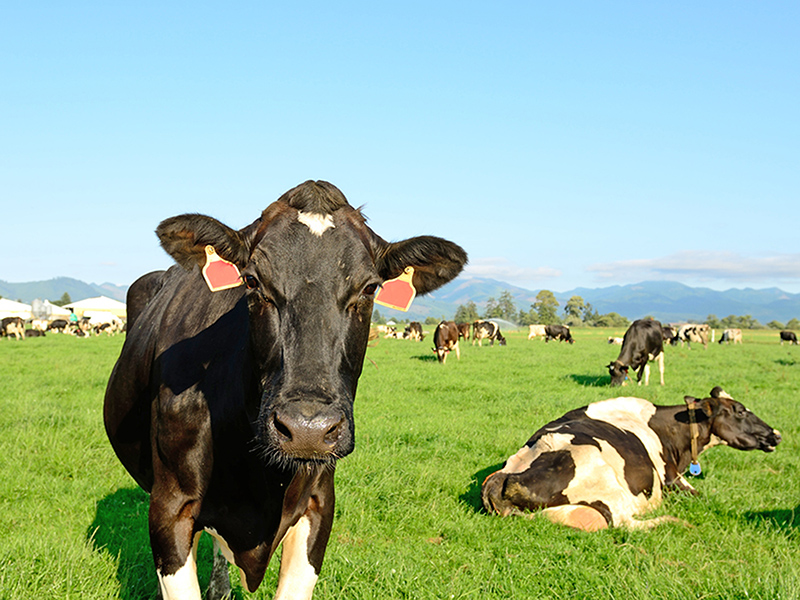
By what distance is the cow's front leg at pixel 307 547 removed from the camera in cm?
305

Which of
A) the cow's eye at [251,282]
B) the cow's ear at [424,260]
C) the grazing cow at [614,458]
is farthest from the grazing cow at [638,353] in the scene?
the cow's eye at [251,282]

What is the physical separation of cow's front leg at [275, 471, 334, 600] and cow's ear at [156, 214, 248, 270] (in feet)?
3.97

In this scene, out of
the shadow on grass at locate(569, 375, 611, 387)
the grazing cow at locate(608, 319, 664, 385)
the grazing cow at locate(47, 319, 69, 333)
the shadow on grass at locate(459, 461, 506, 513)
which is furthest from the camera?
the grazing cow at locate(47, 319, 69, 333)

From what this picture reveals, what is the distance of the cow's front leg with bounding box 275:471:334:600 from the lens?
120 inches

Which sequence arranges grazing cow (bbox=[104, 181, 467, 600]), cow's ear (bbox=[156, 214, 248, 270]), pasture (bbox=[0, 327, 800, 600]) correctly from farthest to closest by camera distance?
pasture (bbox=[0, 327, 800, 600]) < cow's ear (bbox=[156, 214, 248, 270]) < grazing cow (bbox=[104, 181, 467, 600])

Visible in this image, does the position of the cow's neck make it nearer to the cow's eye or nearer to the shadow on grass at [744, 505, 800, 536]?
the shadow on grass at [744, 505, 800, 536]

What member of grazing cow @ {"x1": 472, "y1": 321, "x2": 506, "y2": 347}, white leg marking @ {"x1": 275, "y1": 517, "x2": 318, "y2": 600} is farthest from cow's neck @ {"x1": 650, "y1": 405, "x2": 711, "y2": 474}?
grazing cow @ {"x1": 472, "y1": 321, "x2": 506, "y2": 347}

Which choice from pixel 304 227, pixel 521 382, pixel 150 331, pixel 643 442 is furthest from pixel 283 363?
pixel 521 382

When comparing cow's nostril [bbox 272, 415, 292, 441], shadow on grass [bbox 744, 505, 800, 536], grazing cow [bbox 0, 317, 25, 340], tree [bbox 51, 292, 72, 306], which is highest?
cow's nostril [bbox 272, 415, 292, 441]

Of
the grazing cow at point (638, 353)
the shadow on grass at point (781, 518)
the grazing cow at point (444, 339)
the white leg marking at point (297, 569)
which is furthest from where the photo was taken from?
the grazing cow at point (444, 339)

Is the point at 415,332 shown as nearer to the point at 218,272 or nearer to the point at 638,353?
the point at 638,353

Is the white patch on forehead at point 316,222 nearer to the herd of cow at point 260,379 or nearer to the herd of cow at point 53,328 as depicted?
the herd of cow at point 260,379

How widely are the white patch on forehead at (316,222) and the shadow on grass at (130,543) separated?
299cm

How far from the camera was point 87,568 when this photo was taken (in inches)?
173
